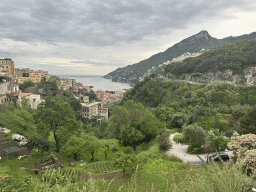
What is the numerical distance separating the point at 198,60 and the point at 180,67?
685 centimetres

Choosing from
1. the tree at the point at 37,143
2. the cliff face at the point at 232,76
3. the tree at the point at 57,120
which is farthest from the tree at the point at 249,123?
the cliff face at the point at 232,76

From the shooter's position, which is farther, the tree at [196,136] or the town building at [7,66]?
the town building at [7,66]

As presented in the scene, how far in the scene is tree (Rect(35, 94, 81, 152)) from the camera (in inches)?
597

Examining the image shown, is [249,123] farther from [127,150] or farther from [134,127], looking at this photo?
[127,150]

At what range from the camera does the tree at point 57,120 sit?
15164 mm

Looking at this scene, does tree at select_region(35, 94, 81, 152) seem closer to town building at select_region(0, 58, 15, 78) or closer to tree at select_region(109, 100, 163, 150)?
tree at select_region(109, 100, 163, 150)

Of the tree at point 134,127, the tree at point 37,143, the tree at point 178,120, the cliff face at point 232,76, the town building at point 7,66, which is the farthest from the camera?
the town building at point 7,66

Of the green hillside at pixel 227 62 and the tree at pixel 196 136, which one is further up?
the green hillside at pixel 227 62

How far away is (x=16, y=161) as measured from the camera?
10.4 m

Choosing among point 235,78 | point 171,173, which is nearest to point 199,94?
point 235,78

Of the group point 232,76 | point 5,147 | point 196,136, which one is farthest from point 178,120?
point 232,76

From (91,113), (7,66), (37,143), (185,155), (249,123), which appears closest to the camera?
(37,143)

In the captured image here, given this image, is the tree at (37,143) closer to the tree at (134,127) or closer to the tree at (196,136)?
the tree at (134,127)

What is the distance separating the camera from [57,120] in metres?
15.6
